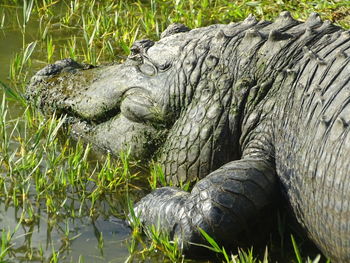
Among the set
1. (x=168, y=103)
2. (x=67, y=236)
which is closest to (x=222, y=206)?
(x=67, y=236)

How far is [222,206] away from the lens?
4129 mm

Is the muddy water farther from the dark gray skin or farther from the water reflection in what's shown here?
the dark gray skin

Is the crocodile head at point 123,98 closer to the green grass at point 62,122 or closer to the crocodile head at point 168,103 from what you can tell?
the crocodile head at point 168,103

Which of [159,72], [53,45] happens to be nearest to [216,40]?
[159,72]

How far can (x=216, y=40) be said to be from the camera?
4992mm

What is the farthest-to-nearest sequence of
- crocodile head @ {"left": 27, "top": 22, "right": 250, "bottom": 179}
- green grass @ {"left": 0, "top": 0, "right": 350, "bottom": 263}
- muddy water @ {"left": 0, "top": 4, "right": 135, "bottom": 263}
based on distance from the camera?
crocodile head @ {"left": 27, "top": 22, "right": 250, "bottom": 179} < green grass @ {"left": 0, "top": 0, "right": 350, "bottom": 263} < muddy water @ {"left": 0, "top": 4, "right": 135, "bottom": 263}

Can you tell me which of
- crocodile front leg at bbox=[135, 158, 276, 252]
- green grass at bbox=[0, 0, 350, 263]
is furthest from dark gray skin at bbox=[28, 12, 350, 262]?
green grass at bbox=[0, 0, 350, 263]

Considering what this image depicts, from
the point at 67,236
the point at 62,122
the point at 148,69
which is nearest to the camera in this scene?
the point at 67,236

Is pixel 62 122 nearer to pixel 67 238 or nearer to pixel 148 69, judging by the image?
pixel 148 69

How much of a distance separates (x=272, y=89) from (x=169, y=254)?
1.16 metres

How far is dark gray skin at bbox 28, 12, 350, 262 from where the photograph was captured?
4.02 metres

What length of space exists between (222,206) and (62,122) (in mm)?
1322

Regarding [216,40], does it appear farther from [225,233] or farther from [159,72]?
[225,233]

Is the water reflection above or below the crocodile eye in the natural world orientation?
below
